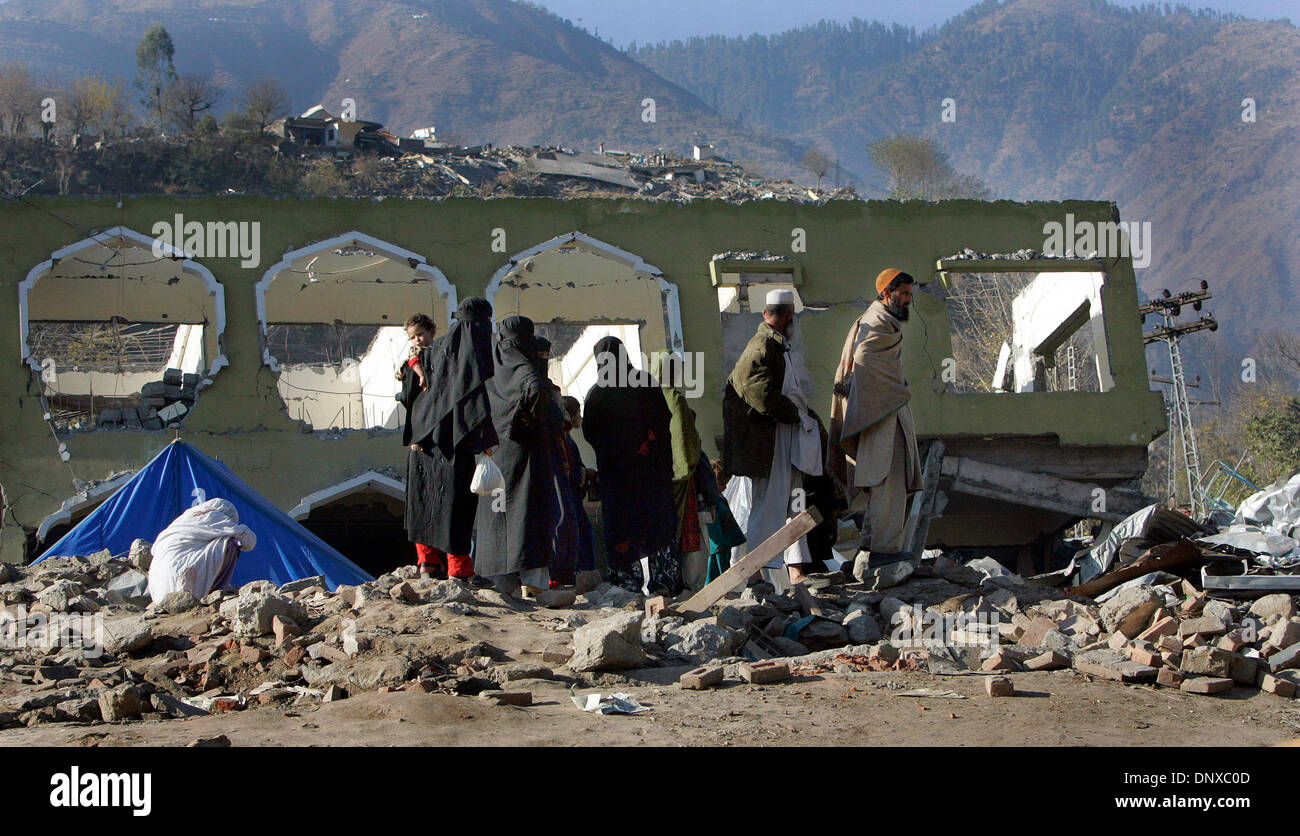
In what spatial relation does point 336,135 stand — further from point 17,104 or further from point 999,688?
point 999,688

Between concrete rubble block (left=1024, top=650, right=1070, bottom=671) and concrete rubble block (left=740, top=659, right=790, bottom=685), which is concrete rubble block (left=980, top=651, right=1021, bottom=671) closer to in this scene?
concrete rubble block (left=1024, top=650, right=1070, bottom=671)

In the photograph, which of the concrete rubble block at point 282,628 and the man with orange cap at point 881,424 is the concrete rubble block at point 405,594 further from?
the man with orange cap at point 881,424

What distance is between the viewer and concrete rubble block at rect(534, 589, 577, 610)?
6.91 m

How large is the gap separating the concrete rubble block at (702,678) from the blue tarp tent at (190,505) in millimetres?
4612

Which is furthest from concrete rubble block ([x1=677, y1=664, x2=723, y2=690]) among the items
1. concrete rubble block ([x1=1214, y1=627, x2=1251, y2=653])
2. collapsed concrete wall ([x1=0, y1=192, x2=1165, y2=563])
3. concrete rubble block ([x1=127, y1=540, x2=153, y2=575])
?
collapsed concrete wall ([x1=0, y1=192, x2=1165, y2=563])

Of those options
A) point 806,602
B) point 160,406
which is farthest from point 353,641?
point 160,406

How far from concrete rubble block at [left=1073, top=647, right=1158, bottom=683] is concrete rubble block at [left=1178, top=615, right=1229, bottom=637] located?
19.6 inches

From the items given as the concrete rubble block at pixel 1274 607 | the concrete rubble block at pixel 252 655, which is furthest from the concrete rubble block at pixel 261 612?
the concrete rubble block at pixel 1274 607

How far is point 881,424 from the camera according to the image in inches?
291

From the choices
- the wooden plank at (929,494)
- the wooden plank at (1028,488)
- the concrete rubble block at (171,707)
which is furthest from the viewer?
the wooden plank at (1028,488)

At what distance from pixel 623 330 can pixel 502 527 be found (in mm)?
11895

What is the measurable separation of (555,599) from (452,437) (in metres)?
1.00

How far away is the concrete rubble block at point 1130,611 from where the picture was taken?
6160mm
